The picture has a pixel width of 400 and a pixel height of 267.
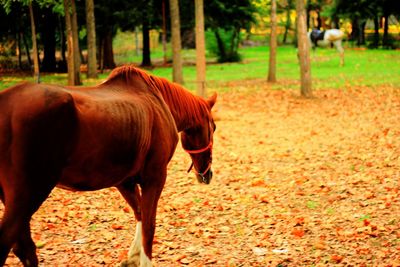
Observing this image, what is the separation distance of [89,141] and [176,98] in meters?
A: 1.70

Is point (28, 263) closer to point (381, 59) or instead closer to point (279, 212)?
point (279, 212)

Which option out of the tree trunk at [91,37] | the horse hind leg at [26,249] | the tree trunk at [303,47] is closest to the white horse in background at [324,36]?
the tree trunk at [91,37]

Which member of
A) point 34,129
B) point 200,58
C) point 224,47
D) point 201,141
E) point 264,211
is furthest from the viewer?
point 224,47

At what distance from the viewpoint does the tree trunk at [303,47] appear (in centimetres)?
1870

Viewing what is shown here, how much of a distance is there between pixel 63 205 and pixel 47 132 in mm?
4507

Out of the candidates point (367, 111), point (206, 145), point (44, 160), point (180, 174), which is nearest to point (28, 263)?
point (44, 160)

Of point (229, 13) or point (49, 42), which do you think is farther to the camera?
point (49, 42)

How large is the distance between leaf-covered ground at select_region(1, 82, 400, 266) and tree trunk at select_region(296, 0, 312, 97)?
5.92 metres

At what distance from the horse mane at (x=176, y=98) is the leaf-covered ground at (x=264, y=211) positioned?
157 centimetres

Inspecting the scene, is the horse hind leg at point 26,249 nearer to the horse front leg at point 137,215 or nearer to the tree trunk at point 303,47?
the horse front leg at point 137,215

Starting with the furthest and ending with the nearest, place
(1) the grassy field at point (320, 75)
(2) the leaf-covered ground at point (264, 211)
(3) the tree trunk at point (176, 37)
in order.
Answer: (1) the grassy field at point (320, 75), (3) the tree trunk at point (176, 37), (2) the leaf-covered ground at point (264, 211)

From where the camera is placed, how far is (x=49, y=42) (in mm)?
35906

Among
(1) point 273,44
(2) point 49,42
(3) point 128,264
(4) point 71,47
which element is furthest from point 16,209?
(2) point 49,42

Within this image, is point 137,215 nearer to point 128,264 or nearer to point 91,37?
point 128,264
